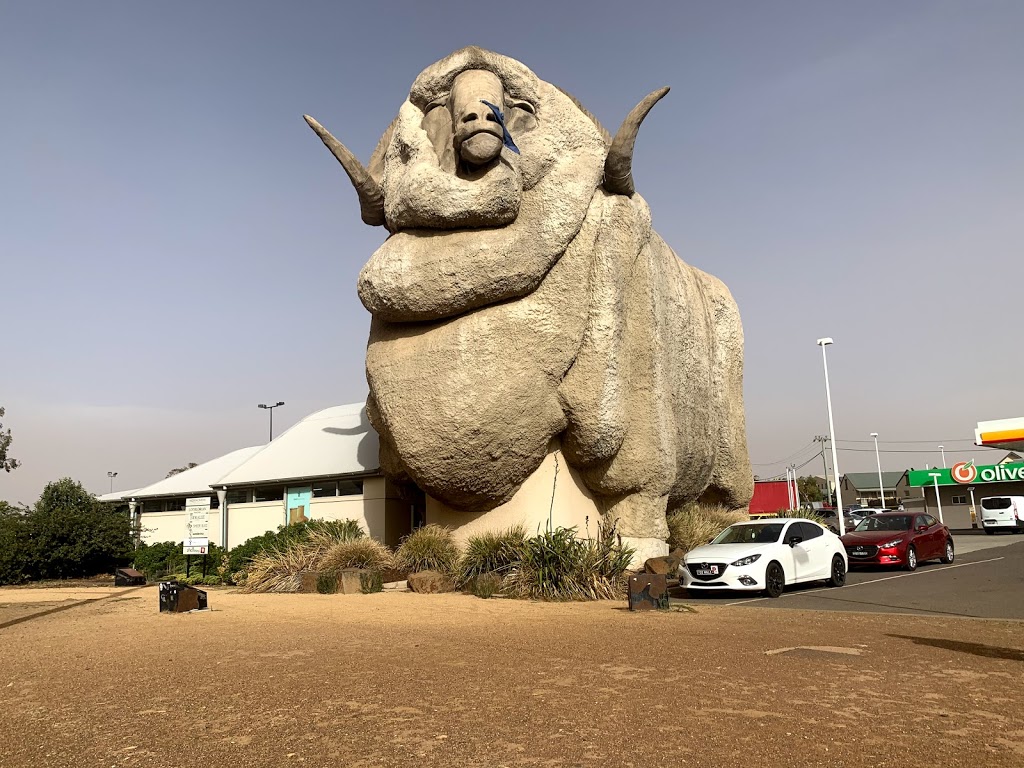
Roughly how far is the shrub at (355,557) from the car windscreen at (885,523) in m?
10.4

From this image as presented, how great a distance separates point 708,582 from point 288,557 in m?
8.52

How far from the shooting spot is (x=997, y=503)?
3319cm

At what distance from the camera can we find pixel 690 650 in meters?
7.25

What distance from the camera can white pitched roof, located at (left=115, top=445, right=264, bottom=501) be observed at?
25.5 meters

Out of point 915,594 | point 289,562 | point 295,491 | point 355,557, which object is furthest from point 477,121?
point 295,491

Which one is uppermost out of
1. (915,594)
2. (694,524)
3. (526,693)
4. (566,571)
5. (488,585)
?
(694,524)

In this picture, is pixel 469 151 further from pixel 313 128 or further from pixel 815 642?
pixel 815 642

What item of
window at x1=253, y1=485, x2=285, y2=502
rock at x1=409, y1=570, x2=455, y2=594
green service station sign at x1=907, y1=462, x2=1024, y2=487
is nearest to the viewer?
rock at x1=409, y1=570, x2=455, y2=594

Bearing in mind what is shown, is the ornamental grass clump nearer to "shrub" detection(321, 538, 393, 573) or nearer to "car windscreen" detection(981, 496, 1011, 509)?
"shrub" detection(321, 538, 393, 573)

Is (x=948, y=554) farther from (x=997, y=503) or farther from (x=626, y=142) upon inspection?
(x=997, y=503)

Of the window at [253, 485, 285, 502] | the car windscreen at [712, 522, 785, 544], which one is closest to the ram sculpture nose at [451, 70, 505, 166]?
the car windscreen at [712, 522, 785, 544]

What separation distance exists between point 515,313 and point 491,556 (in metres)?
4.31

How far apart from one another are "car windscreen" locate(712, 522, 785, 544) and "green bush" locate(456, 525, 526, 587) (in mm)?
3446

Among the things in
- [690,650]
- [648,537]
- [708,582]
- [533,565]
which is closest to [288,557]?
[533,565]
